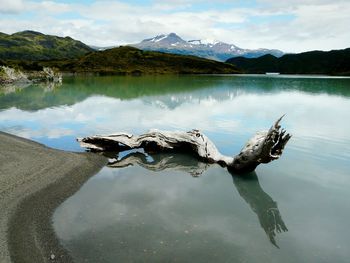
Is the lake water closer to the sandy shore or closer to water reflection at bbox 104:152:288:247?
water reflection at bbox 104:152:288:247

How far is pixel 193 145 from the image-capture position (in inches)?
920

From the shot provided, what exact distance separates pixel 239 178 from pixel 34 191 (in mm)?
10867

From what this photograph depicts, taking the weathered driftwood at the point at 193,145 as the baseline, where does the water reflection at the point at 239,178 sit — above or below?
below

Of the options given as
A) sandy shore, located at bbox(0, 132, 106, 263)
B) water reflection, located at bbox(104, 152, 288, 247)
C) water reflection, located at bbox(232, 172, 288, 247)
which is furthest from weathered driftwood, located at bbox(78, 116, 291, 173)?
sandy shore, located at bbox(0, 132, 106, 263)

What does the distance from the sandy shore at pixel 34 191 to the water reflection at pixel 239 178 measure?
223cm

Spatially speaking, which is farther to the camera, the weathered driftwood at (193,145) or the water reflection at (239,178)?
the weathered driftwood at (193,145)

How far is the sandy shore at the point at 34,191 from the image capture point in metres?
11.2

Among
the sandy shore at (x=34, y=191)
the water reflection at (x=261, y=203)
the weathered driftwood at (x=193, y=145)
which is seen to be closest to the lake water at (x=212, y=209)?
the water reflection at (x=261, y=203)

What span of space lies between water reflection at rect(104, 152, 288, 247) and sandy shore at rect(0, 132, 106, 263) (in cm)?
223

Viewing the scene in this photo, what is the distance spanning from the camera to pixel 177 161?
902 inches

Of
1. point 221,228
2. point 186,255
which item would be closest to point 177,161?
point 221,228

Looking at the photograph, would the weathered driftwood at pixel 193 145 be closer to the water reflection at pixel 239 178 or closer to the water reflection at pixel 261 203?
the water reflection at pixel 239 178

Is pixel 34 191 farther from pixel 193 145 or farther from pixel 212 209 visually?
pixel 193 145

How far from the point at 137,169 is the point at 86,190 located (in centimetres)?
452
